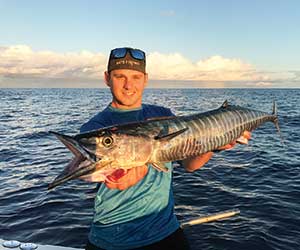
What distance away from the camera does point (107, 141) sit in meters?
3.82

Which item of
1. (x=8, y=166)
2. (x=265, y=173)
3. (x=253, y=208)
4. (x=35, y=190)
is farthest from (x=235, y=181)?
(x=8, y=166)

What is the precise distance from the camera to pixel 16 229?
9852 millimetres

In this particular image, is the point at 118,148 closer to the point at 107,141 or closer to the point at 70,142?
the point at 107,141

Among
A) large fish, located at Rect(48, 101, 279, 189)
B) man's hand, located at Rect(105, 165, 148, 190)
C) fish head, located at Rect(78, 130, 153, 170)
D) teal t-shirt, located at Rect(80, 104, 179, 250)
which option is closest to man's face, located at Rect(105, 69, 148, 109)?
teal t-shirt, located at Rect(80, 104, 179, 250)

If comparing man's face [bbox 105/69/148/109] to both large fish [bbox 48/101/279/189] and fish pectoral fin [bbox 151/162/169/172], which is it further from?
fish pectoral fin [bbox 151/162/169/172]

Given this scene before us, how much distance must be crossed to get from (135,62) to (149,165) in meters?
1.26

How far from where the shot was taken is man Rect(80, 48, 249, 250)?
4098 millimetres

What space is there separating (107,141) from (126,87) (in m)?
0.89

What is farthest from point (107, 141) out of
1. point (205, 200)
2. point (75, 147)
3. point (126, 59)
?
point (205, 200)

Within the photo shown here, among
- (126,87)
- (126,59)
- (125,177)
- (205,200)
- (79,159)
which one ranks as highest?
(126,59)

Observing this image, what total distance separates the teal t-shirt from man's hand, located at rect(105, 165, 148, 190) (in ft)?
0.48

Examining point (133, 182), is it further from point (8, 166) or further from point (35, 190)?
point (8, 166)

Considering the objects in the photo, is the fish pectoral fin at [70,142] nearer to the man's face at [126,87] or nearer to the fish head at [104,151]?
the fish head at [104,151]

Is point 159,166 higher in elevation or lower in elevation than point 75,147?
lower
